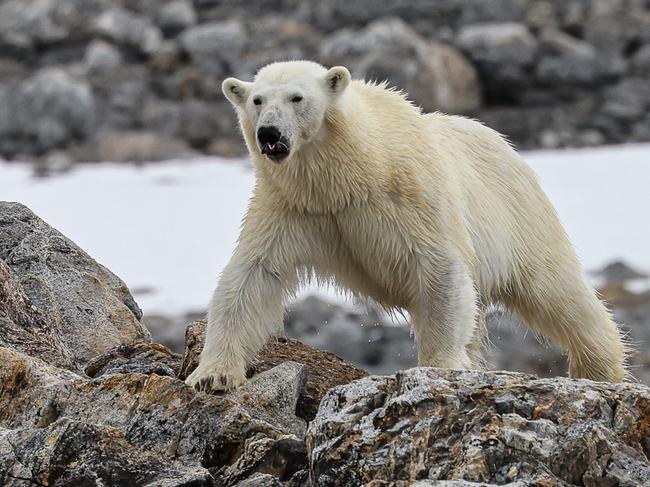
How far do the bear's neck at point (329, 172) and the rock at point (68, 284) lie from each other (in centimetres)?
141

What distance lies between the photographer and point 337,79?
6.38 metres

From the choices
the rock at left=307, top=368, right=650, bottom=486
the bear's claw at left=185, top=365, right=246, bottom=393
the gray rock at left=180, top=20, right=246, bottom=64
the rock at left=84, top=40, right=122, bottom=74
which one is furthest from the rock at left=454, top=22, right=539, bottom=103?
the rock at left=307, top=368, right=650, bottom=486

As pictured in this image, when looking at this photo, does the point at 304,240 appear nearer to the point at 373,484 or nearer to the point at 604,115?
the point at 373,484

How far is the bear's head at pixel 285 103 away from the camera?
5.98m

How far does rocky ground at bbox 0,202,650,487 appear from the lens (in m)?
4.12

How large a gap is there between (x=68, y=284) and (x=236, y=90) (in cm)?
154

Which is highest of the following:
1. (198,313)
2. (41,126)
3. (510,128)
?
(510,128)

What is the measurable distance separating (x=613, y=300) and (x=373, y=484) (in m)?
17.1

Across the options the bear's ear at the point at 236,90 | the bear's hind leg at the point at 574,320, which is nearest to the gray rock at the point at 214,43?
the bear's hind leg at the point at 574,320

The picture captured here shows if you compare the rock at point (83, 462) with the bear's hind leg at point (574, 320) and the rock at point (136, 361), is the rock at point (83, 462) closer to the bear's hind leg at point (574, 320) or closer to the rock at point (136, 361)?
the rock at point (136, 361)

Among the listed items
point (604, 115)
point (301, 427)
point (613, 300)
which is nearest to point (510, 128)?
point (604, 115)

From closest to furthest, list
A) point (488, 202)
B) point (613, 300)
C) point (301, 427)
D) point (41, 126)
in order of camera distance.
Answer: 1. point (301, 427)
2. point (488, 202)
3. point (613, 300)
4. point (41, 126)

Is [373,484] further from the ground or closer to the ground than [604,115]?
closer to the ground

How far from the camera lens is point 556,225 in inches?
296
